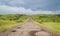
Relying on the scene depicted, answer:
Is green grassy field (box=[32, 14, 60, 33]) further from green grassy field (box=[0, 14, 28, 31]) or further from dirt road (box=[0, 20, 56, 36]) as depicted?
green grassy field (box=[0, 14, 28, 31])

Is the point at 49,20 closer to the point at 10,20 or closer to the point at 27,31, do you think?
the point at 27,31

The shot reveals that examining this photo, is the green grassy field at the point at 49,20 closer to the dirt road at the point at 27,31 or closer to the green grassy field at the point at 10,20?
the dirt road at the point at 27,31

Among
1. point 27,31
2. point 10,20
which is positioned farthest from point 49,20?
point 10,20

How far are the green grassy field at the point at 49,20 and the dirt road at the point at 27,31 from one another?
0.12 meters

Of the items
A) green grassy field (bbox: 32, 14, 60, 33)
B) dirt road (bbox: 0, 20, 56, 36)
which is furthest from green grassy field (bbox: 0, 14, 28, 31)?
green grassy field (bbox: 32, 14, 60, 33)

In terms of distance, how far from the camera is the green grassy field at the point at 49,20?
2.84 m

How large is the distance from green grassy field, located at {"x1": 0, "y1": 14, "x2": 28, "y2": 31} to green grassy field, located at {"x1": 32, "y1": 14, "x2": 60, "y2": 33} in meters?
0.24

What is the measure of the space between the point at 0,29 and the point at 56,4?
47.5 inches

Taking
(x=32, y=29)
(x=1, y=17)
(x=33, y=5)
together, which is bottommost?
(x=32, y=29)

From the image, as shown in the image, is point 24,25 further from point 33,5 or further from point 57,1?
point 57,1

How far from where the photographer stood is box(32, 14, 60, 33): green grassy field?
112 inches

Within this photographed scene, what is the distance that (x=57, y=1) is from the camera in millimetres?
2887

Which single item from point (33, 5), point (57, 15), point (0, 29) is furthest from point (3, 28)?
point (57, 15)

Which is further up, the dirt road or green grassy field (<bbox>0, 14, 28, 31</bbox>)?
green grassy field (<bbox>0, 14, 28, 31</bbox>)
